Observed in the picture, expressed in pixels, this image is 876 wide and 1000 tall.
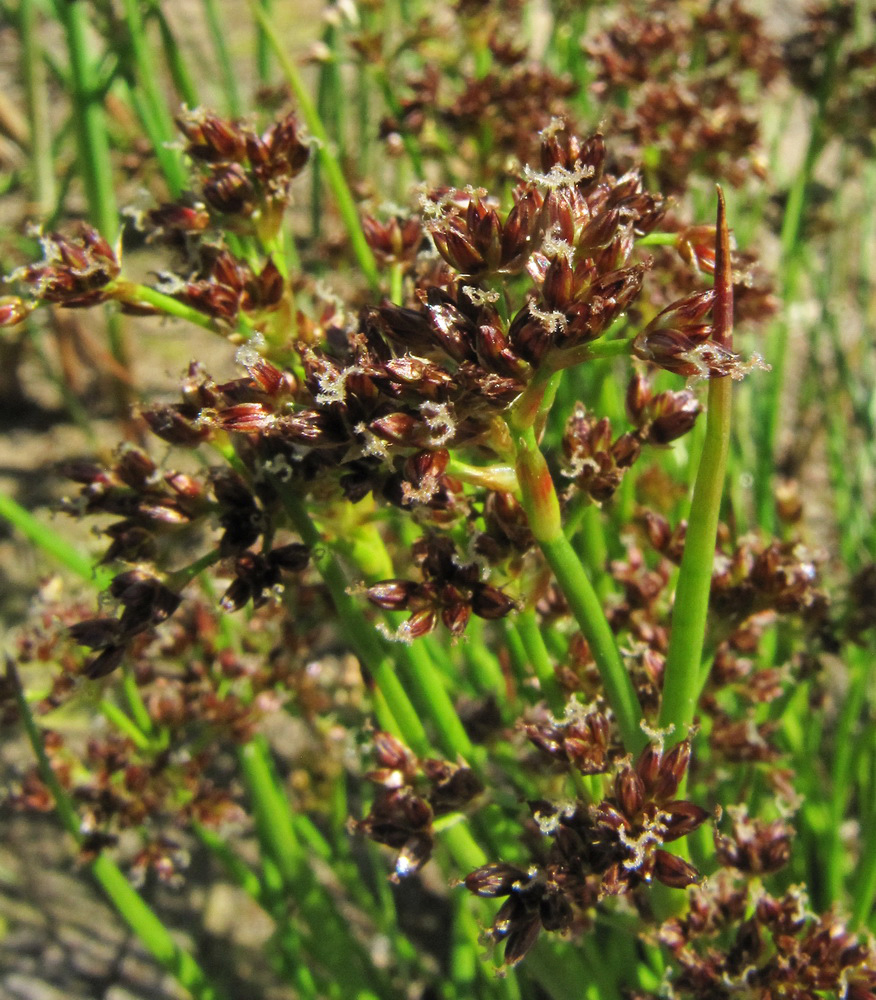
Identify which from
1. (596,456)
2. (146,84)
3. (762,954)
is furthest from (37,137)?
(762,954)

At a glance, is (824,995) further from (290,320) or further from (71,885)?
(71,885)

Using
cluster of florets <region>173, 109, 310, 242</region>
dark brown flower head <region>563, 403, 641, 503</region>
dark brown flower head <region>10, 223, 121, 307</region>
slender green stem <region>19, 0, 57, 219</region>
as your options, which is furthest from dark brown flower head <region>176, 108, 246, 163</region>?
slender green stem <region>19, 0, 57, 219</region>

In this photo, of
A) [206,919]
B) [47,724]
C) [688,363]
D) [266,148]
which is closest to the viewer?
[688,363]

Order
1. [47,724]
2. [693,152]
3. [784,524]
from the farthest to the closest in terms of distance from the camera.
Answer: [47,724], [693,152], [784,524]

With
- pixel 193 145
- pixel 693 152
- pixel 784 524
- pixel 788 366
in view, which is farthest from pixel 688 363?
pixel 788 366

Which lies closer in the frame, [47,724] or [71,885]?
[71,885]

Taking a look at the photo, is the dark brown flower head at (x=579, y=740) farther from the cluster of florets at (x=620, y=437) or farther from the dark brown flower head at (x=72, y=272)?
the dark brown flower head at (x=72, y=272)

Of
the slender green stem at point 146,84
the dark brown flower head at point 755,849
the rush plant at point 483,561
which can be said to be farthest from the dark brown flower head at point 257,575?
the slender green stem at point 146,84

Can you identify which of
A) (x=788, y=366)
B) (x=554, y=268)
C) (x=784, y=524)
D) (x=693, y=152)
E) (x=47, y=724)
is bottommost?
(x=47, y=724)
